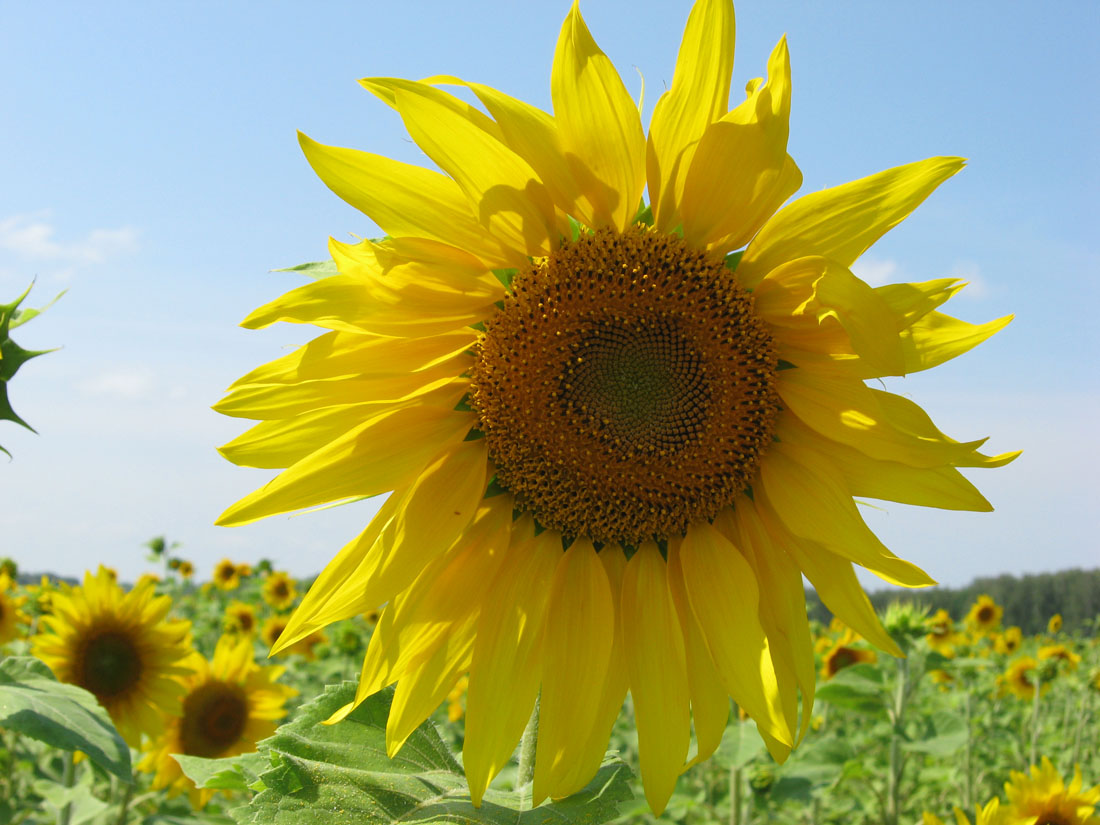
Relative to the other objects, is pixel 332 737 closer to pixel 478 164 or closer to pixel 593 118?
pixel 478 164

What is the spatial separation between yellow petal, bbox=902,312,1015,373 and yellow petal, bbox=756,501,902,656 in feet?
1.59

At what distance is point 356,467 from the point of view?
1991 millimetres

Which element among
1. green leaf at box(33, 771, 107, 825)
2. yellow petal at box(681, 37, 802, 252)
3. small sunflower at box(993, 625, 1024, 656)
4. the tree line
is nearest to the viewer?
yellow petal at box(681, 37, 802, 252)

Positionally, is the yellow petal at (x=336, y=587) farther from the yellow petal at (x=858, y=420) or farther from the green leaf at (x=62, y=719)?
the yellow petal at (x=858, y=420)

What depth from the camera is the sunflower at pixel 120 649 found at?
539cm

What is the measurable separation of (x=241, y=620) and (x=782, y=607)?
9560 millimetres

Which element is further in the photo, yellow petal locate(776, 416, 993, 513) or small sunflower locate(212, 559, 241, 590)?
small sunflower locate(212, 559, 241, 590)

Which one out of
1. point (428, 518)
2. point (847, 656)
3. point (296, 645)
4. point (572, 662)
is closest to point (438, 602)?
point (428, 518)

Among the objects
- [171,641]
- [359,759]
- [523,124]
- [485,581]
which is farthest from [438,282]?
[171,641]

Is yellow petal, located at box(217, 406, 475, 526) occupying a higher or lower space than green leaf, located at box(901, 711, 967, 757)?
higher

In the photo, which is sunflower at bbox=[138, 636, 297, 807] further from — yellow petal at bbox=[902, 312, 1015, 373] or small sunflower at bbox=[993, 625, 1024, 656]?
small sunflower at bbox=[993, 625, 1024, 656]

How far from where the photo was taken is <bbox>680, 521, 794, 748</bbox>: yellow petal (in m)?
1.90

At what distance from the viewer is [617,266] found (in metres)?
2.06

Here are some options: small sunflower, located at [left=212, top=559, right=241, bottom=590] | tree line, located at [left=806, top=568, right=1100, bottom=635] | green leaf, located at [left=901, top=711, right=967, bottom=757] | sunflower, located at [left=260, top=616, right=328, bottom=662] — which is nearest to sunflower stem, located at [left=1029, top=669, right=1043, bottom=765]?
green leaf, located at [left=901, top=711, right=967, bottom=757]
